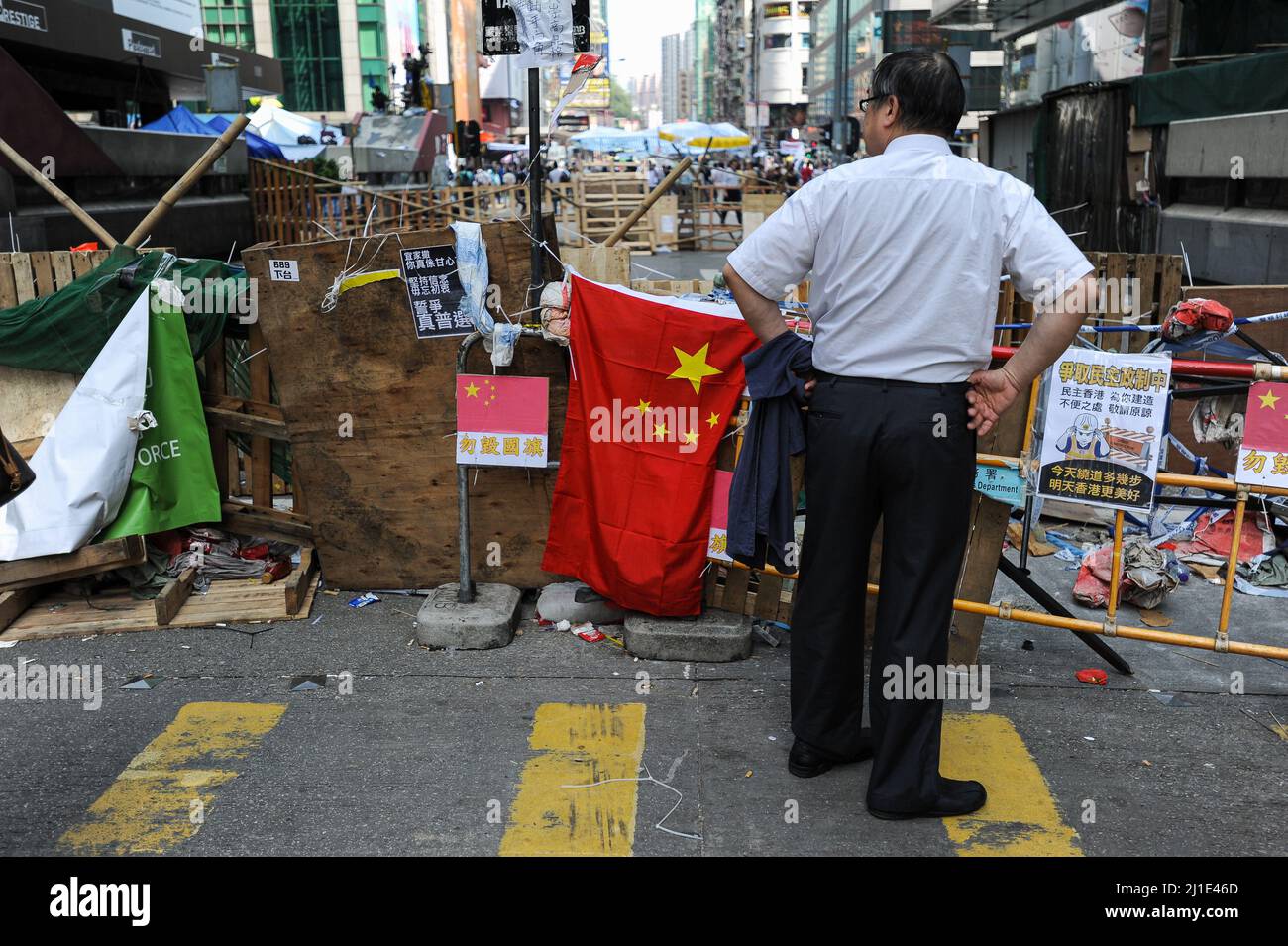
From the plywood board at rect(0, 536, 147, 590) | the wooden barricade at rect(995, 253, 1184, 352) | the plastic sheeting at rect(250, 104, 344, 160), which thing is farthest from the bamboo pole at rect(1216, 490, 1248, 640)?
the plastic sheeting at rect(250, 104, 344, 160)

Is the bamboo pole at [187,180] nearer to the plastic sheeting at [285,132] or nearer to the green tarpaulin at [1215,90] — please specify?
the green tarpaulin at [1215,90]

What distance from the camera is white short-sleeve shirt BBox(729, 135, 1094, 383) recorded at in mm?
3576

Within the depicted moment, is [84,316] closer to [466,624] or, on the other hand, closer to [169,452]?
[169,452]

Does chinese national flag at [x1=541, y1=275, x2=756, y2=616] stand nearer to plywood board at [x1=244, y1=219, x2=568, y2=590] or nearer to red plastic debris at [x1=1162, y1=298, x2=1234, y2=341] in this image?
plywood board at [x1=244, y1=219, x2=568, y2=590]

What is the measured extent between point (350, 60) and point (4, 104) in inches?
2358

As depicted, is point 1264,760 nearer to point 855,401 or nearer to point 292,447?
point 855,401

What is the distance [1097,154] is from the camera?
17.5 meters

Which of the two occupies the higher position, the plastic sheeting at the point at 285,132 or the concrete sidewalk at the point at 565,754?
the plastic sheeting at the point at 285,132

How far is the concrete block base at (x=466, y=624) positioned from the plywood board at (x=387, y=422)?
390 mm

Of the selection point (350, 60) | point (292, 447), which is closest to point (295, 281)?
point (292, 447)

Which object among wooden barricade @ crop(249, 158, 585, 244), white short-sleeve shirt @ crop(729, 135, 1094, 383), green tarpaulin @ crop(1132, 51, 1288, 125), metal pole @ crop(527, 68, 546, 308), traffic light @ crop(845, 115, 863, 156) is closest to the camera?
white short-sleeve shirt @ crop(729, 135, 1094, 383)

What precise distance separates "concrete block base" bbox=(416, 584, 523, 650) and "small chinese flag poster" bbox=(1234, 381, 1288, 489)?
326 centimetres

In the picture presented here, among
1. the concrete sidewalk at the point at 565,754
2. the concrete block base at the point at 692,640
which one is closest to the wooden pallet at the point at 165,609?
the concrete sidewalk at the point at 565,754

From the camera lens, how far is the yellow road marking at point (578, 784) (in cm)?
379
